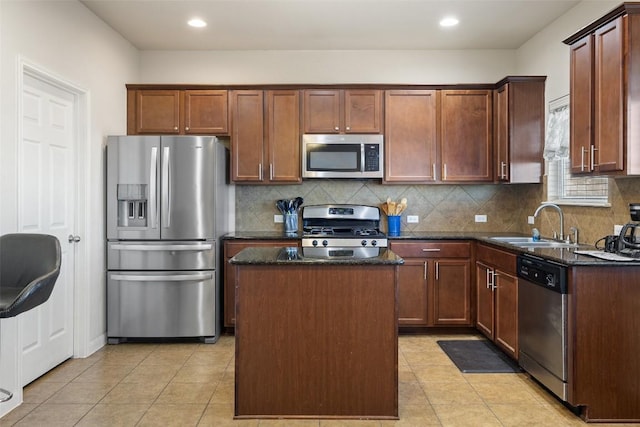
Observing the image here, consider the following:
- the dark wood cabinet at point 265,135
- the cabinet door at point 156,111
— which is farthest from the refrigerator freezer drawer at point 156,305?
the cabinet door at point 156,111

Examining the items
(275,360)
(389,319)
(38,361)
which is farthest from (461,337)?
(38,361)

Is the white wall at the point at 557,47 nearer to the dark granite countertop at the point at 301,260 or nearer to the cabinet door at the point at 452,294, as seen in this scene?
the cabinet door at the point at 452,294

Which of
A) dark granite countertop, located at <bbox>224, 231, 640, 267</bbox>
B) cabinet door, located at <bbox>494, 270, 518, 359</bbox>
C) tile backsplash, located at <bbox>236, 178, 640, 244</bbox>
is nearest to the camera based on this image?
dark granite countertop, located at <bbox>224, 231, 640, 267</bbox>

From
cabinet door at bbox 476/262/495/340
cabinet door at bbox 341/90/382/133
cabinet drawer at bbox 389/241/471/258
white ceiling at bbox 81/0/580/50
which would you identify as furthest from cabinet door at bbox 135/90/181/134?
cabinet door at bbox 476/262/495/340

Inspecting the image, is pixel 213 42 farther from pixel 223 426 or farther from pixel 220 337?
pixel 223 426

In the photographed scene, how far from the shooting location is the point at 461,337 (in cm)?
443

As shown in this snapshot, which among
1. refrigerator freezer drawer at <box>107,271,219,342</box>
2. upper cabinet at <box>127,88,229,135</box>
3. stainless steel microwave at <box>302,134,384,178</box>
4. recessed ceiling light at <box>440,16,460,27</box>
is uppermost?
recessed ceiling light at <box>440,16,460,27</box>

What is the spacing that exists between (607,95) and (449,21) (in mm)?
1722

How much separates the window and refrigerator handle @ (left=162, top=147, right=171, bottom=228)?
10.6ft

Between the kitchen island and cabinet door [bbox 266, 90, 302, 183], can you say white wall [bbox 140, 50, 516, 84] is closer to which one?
cabinet door [bbox 266, 90, 302, 183]

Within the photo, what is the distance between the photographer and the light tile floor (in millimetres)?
2695

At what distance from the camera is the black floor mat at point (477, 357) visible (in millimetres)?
3555

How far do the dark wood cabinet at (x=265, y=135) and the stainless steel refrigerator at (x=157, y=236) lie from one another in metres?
0.53

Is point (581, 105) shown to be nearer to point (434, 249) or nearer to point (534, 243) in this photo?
point (534, 243)
